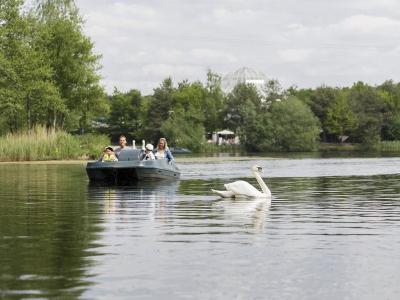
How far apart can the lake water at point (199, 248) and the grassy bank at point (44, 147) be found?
34949 millimetres

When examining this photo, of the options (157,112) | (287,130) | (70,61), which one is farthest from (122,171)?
(157,112)

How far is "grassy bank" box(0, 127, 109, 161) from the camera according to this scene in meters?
59.3

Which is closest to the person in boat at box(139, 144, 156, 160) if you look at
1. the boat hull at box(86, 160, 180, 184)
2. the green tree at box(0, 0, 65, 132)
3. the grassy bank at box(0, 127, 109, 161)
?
the boat hull at box(86, 160, 180, 184)

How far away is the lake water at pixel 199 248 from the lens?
34.8 ft

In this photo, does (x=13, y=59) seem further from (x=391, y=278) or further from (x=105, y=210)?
(x=391, y=278)

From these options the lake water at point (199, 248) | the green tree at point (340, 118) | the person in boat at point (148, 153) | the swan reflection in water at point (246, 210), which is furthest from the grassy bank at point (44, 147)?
the green tree at point (340, 118)

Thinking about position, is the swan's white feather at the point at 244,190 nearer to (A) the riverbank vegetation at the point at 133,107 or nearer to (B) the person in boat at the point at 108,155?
(B) the person in boat at the point at 108,155

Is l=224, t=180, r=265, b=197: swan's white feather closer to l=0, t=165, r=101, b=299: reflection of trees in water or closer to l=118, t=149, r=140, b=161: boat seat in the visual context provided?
l=0, t=165, r=101, b=299: reflection of trees in water

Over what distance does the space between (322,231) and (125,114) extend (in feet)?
438

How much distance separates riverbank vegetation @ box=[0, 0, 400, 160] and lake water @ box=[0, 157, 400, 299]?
39.2 m

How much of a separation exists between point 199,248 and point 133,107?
445ft

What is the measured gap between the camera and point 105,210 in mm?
21266

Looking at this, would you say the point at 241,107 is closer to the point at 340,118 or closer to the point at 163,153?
the point at 340,118

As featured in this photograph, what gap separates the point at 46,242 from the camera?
14477 mm
